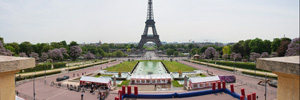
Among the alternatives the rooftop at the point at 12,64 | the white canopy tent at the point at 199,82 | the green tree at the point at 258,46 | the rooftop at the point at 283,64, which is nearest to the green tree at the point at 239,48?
the green tree at the point at 258,46

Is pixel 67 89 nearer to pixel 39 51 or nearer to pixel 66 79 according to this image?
pixel 66 79

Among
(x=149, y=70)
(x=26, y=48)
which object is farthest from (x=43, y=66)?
(x=26, y=48)

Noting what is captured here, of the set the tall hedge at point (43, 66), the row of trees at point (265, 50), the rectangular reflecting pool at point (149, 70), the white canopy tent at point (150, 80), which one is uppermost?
the row of trees at point (265, 50)

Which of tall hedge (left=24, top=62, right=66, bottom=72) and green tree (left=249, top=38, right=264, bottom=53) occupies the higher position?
green tree (left=249, top=38, right=264, bottom=53)

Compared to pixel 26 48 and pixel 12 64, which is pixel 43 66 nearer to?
pixel 26 48

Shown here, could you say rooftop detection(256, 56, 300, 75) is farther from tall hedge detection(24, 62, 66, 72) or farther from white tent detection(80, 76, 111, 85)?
tall hedge detection(24, 62, 66, 72)

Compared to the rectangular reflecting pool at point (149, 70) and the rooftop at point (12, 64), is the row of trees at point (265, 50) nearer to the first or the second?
the rectangular reflecting pool at point (149, 70)

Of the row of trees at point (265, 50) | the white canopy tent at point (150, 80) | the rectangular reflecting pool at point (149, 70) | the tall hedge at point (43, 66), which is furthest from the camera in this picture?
the rectangular reflecting pool at point (149, 70)

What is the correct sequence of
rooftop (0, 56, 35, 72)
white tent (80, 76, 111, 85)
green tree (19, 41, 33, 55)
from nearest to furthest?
rooftop (0, 56, 35, 72) < white tent (80, 76, 111, 85) < green tree (19, 41, 33, 55)

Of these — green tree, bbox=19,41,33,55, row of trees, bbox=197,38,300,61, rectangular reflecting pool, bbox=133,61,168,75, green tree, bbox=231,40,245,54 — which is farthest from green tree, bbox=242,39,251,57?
green tree, bbox=19,41,33,55

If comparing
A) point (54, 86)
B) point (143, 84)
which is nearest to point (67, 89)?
point (54, 86)

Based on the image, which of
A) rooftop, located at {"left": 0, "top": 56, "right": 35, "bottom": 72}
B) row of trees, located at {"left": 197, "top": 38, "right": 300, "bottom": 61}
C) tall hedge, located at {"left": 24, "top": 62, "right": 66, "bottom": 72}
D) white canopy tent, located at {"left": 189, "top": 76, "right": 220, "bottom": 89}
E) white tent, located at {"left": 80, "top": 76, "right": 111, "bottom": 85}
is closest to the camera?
rooftop, located at {"left": 0, "top": 56, "right": 35, "bottom": 72}

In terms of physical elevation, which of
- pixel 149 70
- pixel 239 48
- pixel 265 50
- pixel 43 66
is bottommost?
pixel 149 70

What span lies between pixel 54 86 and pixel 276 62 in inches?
1177
